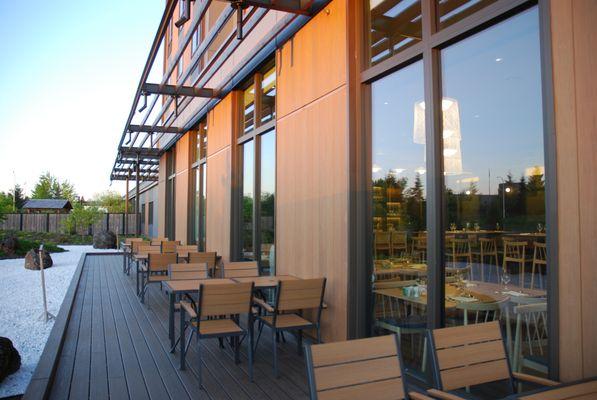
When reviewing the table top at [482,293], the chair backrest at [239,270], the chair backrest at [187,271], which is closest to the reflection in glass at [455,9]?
the table top at [482,293]

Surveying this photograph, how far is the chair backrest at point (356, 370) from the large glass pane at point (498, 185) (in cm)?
109

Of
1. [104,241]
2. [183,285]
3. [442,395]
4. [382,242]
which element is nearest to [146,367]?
[183,285]

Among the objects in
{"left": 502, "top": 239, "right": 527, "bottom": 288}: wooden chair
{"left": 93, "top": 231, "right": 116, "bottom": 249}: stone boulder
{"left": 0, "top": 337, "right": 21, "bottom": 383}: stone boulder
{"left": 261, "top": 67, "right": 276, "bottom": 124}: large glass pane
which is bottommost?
{"left": 0, "top": 337, "right": 21, "bottom": 383}: stone boulder

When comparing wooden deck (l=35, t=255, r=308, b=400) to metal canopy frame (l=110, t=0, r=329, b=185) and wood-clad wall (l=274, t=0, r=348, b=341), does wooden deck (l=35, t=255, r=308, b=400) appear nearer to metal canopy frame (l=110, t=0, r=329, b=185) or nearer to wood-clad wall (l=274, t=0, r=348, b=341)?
wood-clad wall (l=274, t=0, r=348, b=341)

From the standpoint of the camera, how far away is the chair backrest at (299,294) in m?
3.82

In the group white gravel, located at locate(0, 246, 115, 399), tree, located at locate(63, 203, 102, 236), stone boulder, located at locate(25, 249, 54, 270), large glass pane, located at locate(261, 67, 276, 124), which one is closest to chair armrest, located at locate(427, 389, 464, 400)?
white gravel, located at locate(0, 246, 115, 399)

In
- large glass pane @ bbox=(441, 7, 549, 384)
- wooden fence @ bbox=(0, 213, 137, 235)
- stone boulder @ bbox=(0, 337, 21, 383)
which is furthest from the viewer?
wooden fence @ bbox=(0, 213, 137, 235)

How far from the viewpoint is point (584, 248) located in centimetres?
217

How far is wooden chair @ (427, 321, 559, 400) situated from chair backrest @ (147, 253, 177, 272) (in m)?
5.26

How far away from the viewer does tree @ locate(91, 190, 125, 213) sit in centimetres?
2658

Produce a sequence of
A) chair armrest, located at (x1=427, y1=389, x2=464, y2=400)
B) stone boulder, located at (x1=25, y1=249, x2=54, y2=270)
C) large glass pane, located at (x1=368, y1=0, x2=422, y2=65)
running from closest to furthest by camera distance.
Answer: chair armrest, located at (x1=427, y1=389, x2=464, y2=400), large glass pane, located at (x1=368, y1=0, x2=422, y2=65), stone boulder, located at (x1=25, y1=249, x2=54, y2=270)

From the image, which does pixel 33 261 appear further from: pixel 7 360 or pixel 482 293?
pixel 482 293

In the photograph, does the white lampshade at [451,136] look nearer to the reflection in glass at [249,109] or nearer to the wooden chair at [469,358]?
the wooden chair at [469,358]

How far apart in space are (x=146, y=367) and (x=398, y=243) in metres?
2.58
